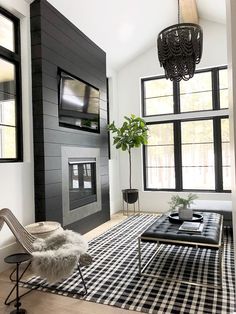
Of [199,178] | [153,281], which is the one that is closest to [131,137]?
[199,178]

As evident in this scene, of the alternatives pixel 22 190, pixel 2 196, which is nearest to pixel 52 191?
pixel 22 190

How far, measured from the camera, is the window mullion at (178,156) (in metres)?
5.82

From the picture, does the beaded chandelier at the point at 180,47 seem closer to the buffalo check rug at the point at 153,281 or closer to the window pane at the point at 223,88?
the buffalo check rug at the point at 153,281

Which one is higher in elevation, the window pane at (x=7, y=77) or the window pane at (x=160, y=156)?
the window pane at (x=7, y=77)

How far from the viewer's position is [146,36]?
5.48 meters

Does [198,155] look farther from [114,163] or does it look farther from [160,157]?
[114,163]

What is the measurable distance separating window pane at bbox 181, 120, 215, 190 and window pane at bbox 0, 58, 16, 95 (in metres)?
3.78

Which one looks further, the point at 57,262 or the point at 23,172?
the point at 23,172

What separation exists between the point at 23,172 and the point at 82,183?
1300 mm

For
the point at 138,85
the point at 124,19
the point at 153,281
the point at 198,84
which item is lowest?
the point at 153,281

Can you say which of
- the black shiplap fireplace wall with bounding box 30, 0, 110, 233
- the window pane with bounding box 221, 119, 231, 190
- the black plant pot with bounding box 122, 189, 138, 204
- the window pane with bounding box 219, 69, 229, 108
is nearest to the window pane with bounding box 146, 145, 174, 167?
the black plant pot with bounding box 122, 189, 138, 204

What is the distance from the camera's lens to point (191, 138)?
5738mm

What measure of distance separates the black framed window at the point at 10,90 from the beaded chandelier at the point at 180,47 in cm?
187

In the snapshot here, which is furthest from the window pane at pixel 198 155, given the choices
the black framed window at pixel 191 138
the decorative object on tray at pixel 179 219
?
the decorative object on tray at pixel 179 219
